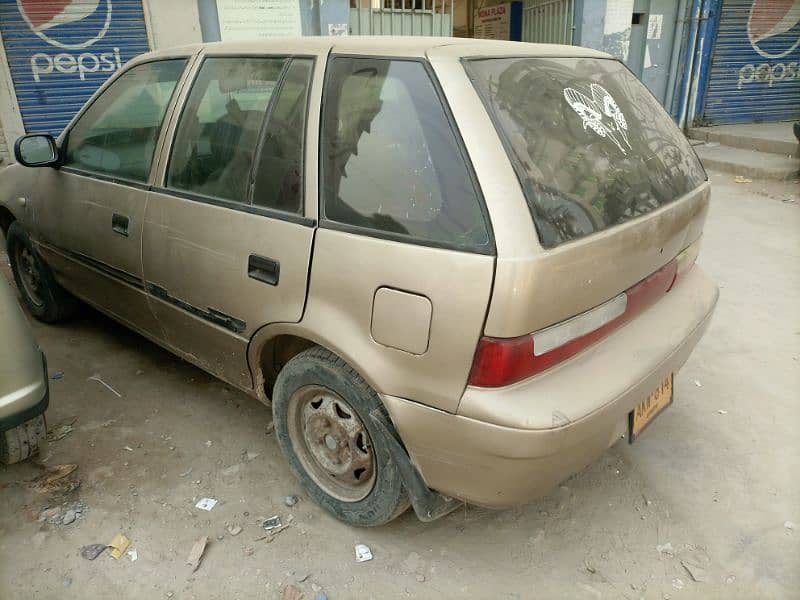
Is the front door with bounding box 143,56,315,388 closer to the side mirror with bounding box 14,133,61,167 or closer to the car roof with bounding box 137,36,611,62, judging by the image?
the car roof with bounding box 137,36,611,62

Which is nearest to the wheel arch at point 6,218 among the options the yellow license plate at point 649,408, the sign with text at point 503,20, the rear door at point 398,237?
the rear door at point 398,237

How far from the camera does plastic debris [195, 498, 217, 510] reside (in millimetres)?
2430

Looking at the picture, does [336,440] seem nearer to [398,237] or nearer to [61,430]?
[398,237]

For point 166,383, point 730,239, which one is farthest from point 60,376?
point 730,239

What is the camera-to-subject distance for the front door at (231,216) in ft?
6.97

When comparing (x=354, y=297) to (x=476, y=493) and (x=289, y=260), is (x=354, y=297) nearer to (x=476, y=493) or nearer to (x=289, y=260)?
(x=289, y=260)

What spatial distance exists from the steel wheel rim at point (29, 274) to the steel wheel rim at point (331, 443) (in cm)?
252

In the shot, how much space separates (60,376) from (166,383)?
0.65 metres

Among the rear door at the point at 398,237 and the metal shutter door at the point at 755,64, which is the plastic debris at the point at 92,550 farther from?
the metal shutter door at the point at 755,64

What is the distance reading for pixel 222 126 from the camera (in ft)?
8.05

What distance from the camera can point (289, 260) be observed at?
6.81 ft

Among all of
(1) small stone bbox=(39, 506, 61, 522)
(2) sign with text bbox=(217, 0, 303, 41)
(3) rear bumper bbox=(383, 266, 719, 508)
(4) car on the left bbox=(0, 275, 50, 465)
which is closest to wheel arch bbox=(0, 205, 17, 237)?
(4) car on the left bbox=(0, 275, 50, 465)

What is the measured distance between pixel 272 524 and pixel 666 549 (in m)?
1.54

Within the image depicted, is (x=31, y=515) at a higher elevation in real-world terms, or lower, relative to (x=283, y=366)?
lower
